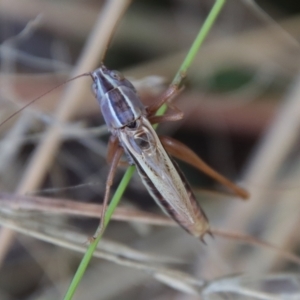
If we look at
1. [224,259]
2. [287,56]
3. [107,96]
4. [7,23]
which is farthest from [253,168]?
[7,23]

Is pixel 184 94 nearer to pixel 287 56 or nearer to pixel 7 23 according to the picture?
pixel 287 56

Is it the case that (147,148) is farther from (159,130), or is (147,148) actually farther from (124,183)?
(159,130)

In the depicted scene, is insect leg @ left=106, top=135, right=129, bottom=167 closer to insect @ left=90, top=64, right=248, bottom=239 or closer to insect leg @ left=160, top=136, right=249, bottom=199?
insect @ left=90, top=64, right=248, bottom=239

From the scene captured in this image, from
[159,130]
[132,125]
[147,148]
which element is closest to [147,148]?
[147,148]

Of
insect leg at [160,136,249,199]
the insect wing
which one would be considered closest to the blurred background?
insect leg at [160,136,249,199]

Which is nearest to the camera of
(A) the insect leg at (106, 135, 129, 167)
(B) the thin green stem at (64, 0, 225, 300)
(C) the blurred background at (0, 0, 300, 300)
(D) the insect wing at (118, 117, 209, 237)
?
(B) the thin green stem at (64, 0, 225, 300)

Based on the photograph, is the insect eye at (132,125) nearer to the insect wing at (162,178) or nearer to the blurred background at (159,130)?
the insect wing at (162,178)

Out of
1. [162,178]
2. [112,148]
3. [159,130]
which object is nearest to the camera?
[162,178]
